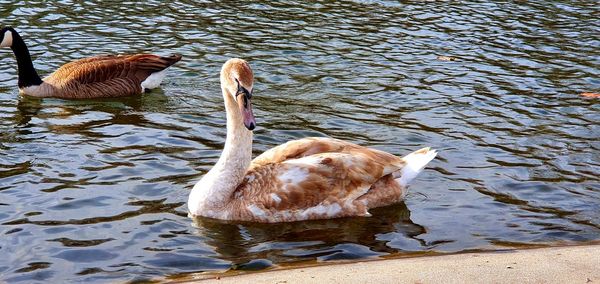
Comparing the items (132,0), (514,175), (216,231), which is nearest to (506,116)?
(514,175)

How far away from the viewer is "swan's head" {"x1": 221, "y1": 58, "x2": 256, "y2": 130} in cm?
861

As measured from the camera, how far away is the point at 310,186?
928 cm

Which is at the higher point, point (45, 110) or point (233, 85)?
point (233, 85)

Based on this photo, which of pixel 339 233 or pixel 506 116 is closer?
pixel 339 233

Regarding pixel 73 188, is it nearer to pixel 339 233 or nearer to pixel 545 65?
pixel 339 233

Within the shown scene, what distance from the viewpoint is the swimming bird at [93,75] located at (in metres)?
13.9

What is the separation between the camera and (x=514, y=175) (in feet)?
34.2

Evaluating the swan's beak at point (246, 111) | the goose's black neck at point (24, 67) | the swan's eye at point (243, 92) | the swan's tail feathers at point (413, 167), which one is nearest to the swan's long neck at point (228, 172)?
the swan's eye at point (243, 92)

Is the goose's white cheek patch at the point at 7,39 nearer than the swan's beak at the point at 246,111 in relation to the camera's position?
No

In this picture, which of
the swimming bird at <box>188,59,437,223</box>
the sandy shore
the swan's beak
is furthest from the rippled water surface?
the swan's beak

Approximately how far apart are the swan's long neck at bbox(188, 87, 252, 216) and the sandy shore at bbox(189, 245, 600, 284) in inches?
68.9

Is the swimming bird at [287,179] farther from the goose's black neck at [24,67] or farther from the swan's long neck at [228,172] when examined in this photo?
the goose's black neck at [24,67]

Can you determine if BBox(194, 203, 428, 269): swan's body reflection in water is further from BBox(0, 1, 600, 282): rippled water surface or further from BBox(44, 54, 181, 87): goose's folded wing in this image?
BBox(44, 54, 181, 87): goose's folded wing

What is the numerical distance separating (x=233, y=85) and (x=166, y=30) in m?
8.64
